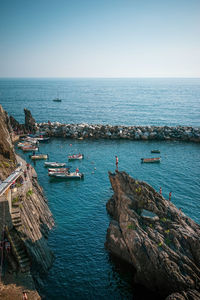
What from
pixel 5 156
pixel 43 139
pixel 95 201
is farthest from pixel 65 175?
pixel 43 139

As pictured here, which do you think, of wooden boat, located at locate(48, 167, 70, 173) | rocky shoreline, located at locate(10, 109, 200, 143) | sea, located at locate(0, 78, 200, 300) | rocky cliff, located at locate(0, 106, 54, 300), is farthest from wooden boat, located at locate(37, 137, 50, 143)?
rocky cliff, located at locate(0, 106, 54, 300)

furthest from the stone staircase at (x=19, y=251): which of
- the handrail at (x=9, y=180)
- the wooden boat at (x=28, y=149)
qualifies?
the wooden boat at (x=28, y=149)

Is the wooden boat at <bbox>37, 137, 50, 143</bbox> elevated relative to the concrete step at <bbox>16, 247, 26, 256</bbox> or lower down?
elevated

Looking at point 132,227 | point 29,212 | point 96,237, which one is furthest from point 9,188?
point 132,227

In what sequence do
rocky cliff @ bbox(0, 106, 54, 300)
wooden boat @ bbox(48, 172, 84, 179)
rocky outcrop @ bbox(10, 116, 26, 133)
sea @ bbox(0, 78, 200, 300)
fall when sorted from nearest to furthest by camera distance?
rocky cliff @ bbox(0, 106, 54, 300) → sea @ bbox(0, 78, 200, 300) → wooden boat @ bbox(48, 172, 84, 179) → rocky outcrop @ bbox(10, 116, 26, 133)

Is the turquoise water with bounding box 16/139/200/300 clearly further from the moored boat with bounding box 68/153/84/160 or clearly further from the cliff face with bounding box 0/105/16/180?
the cliff face with bounding box 0/105/16/180

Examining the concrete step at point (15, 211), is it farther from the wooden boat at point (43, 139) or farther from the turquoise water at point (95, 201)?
the wooden boat at point (43, 139)
